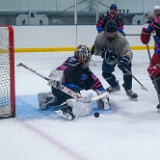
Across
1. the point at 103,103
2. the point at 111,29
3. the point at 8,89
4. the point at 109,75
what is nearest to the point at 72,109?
the point at 103,103

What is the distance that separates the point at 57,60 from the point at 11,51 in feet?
14.7

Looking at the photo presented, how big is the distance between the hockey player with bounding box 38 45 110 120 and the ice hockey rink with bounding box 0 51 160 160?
0.25ft

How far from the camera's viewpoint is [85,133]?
3295 mm

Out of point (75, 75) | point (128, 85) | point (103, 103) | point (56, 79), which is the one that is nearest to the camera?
point (56, 79)

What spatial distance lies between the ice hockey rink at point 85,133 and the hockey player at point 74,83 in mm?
75

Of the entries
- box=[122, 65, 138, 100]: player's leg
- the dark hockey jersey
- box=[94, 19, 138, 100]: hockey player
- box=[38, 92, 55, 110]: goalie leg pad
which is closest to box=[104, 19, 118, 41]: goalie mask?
box=[94, 19, 138, 100]: hockey player

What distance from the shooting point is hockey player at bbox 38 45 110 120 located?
3670 millimetres

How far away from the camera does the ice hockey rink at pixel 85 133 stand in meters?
2.80

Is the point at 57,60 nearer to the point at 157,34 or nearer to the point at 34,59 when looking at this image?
the point at 34,59

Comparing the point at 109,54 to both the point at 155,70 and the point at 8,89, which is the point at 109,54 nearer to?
the point at 155,70

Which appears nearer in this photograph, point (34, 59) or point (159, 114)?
point (159, 114)

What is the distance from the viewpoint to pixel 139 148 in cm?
292

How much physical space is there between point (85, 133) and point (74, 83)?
73cm

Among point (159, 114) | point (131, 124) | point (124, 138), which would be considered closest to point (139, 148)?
point (124, 138)
